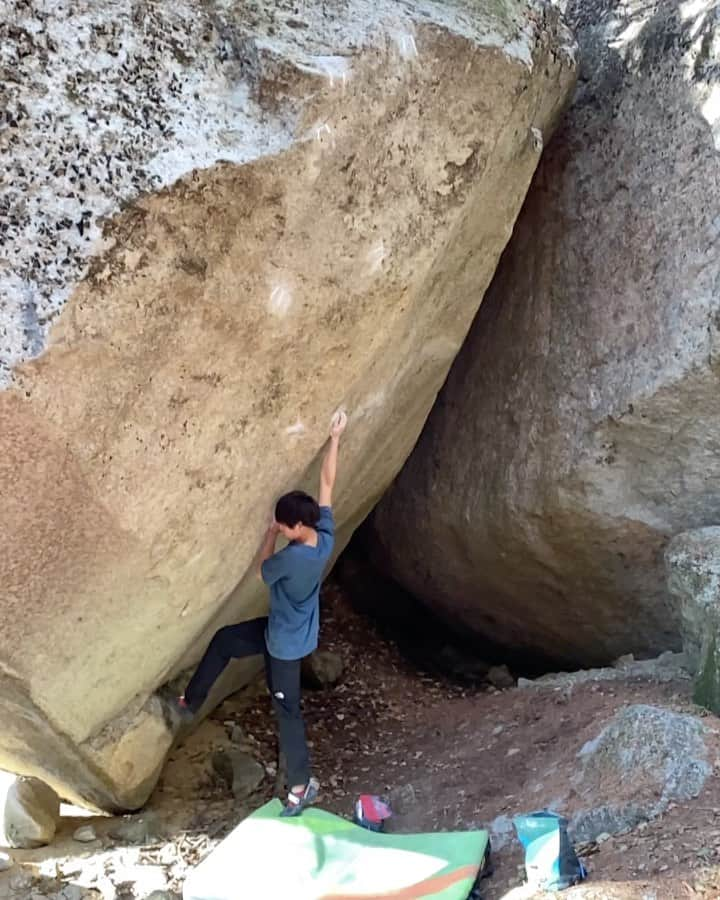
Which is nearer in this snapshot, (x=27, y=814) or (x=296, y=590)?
(x=296, y=590)

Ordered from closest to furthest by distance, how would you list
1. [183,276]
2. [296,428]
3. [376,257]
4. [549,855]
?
[549,855] < [183,276] < [376,257] < [296,428]

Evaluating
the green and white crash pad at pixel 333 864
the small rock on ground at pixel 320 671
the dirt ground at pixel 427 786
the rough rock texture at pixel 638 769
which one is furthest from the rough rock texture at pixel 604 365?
the green and white crash pad at pixel 333 864

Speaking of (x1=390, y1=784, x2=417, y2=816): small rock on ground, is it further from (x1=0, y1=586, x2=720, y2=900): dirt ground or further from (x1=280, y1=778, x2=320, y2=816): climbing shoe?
(x1=280, y1=778, x2=320, y2=816): climbing shoe

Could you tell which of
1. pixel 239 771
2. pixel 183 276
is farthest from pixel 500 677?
pixel 183 276

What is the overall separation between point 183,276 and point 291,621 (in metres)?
1.23

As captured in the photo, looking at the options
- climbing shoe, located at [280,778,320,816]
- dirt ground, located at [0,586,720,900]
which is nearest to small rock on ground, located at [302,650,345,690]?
dirt ground, located at [0,586,720,900]

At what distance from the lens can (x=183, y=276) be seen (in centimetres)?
251

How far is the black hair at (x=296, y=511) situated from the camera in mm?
2990

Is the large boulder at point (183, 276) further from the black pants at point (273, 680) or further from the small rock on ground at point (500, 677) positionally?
the small rock on ground at point (500, 677)

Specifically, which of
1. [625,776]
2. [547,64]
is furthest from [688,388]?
[625,776]

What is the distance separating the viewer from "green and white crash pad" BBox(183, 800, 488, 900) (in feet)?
8.24

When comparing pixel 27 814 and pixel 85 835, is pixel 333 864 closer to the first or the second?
pixel 85 835

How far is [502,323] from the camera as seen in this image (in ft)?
13.7

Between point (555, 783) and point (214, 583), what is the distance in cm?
125
